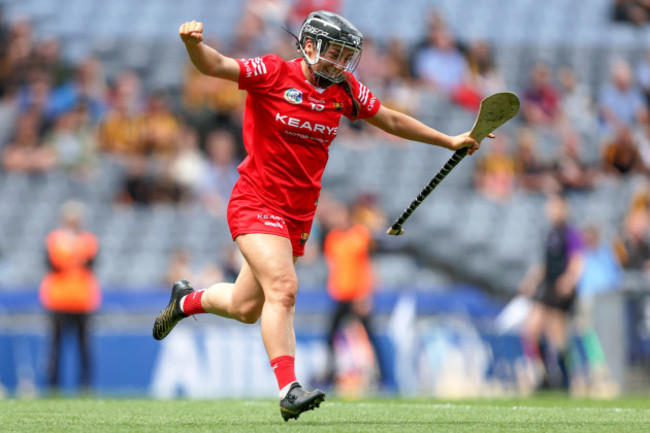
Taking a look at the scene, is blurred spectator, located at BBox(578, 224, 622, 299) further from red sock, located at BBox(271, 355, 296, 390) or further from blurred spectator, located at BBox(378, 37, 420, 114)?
red sock, located at BBox(271, 355, 296, 390)

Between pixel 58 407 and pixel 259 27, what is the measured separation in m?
11.2

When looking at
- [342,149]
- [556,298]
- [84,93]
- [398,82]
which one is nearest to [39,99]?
[84,93]

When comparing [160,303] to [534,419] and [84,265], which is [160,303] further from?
[534,419]

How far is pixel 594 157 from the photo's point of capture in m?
16.9

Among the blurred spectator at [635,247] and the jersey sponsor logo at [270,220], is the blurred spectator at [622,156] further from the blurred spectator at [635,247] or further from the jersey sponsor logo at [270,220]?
the jersey sponsor logo at [270,220]

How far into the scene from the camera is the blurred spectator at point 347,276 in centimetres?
1240

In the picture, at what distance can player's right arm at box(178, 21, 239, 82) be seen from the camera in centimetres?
575

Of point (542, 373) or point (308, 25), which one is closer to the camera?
point (308, 25)

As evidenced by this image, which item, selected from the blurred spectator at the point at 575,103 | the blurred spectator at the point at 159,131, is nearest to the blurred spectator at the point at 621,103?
the blurred spectator at the point at 575,103

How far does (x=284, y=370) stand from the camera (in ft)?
19.5

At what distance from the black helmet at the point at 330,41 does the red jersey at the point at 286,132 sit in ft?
0.32

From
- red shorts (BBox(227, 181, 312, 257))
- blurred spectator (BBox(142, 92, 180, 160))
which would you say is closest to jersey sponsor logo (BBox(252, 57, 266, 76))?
red shorts (BBox(227, 181, 312, 257))

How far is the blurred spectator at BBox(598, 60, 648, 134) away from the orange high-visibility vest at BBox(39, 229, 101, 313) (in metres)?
8.59

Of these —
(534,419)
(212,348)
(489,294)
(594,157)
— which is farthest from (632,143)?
(534,419)
